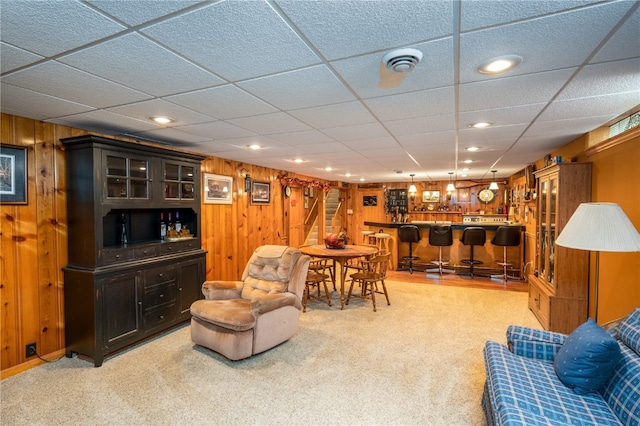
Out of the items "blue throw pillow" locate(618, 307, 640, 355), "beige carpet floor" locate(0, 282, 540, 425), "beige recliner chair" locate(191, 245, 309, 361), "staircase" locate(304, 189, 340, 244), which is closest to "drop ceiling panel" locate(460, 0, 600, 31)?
"blue throw pillow" locate(618, 307, 640, 355)

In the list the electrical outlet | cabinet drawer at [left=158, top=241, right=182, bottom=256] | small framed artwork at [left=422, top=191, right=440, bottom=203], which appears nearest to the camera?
the electrical outlet

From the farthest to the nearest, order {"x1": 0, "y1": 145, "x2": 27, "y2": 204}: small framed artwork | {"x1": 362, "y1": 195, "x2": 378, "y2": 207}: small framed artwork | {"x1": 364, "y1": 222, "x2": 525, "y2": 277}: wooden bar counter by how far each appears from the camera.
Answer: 1. {"x1": 362, "y1": 195, "x2": 378, "y2": 207}: small framed artwork
2. {"x1": 364, "y1": 222, "x2": 525, "y2": 277}: wooden bar counter
3. {"x1": 0, "y1": 145, "x2": 27, "y2": 204}: small framed artwork

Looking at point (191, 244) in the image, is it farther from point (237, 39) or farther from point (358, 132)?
point (237, 39)

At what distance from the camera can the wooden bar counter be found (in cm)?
654

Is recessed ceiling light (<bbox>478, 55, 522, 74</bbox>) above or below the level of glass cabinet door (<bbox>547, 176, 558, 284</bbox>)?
above

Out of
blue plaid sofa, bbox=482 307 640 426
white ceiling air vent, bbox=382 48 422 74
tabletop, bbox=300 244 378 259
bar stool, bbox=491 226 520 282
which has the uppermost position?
white ceiling air vent, bbox=382 48 422 74

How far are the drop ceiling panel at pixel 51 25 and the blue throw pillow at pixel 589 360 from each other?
294 cm

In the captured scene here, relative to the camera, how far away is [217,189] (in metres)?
4.91

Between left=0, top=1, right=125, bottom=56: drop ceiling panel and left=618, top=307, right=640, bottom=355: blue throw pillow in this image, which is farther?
left=618, top=307, right=640, bottom=355: blue throw pillow

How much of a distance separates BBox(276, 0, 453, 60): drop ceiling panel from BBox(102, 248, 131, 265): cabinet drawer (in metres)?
2.87

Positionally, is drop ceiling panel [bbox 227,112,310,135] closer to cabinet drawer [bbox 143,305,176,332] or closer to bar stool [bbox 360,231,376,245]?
cabinet drawer [bbox 143,305,176,332]

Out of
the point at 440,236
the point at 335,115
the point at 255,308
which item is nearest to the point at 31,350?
the point at 255,308

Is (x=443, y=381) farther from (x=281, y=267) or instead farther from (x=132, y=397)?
(x=132, y=397)

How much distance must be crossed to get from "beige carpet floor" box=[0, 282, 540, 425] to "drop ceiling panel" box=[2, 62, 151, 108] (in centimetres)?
232
